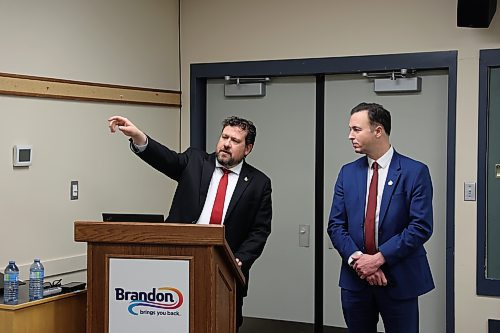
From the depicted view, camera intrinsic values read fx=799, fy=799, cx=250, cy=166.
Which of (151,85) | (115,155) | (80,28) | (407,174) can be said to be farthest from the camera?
(151,85)

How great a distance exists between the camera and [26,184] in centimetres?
410

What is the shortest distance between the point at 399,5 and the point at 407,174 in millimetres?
1598

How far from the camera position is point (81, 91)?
14.8 feet

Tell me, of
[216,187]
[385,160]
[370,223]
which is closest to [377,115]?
[385,160]

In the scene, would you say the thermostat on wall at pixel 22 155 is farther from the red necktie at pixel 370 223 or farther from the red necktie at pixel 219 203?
the red necktie at pixel 370 223

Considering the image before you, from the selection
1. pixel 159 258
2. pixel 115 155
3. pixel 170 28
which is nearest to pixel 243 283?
pixel 159 258

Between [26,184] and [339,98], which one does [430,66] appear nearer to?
[339,98]

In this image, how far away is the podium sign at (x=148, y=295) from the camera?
305 centimetres

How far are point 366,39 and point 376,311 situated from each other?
75.6 inches

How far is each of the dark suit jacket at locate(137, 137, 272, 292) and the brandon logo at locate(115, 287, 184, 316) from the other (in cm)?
72

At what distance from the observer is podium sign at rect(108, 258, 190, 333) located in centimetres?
305

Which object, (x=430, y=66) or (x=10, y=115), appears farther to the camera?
(x=430, y=66)

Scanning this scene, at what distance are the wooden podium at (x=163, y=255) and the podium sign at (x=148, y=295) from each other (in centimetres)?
1

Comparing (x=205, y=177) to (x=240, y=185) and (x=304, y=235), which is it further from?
(x=304, y=235)
